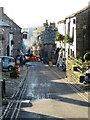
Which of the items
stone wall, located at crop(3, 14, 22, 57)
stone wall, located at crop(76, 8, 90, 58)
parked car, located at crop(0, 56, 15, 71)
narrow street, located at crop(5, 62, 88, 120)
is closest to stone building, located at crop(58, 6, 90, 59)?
stone wall, located at crop(76, 8, 90, 58)

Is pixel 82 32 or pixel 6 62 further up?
pixel 82 32

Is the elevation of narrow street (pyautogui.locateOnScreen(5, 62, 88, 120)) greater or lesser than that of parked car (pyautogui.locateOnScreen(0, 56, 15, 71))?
lesser

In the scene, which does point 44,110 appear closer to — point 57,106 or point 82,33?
point 57,106

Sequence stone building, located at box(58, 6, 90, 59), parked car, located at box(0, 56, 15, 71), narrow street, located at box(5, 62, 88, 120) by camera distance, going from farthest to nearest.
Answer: parked car, located at box(0, 56, 15, 71), stone building, located at box(58, 6, 90, 59), narrow street, located at box(5, 62, 88, 120)

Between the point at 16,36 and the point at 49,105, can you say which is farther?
the point at 16,36

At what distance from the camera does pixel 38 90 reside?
20438 mm

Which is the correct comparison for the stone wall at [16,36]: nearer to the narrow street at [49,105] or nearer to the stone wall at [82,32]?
the stone wall at [82,32]

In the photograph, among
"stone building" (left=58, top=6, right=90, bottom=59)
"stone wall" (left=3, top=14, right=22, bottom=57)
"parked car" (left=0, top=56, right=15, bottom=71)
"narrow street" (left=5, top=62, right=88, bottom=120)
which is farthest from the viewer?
"stone wall" (left=3, top=14, right=22, bottom=57)

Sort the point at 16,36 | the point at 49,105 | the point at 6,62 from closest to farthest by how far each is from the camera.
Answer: the point at 49,105, the point at 6,62, the point at 16,36

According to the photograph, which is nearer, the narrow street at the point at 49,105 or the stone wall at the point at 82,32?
the narrow street at the point at 49,105

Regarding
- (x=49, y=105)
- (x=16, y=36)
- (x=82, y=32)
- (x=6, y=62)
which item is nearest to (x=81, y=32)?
(x=82, y=32)

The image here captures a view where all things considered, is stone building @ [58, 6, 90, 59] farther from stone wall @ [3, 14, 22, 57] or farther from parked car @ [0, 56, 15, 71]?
stone wall @ [3, 14, 22, 57]

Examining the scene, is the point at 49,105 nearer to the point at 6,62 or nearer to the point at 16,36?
the point at 6,62

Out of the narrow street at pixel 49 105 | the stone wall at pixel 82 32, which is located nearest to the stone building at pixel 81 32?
the stone wall at pixel 82 32
